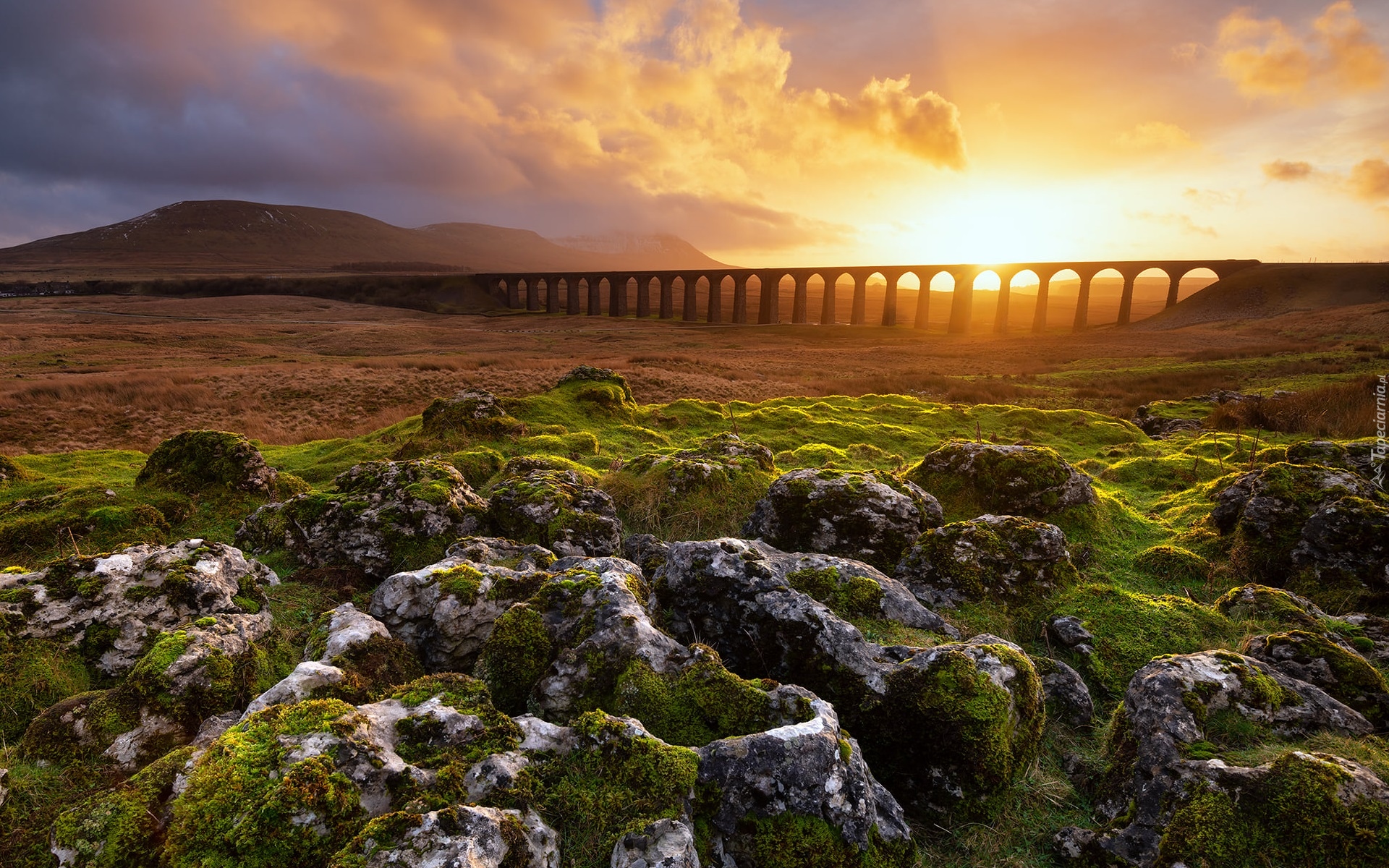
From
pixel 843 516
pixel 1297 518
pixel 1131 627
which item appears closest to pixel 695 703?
pixel 843 516

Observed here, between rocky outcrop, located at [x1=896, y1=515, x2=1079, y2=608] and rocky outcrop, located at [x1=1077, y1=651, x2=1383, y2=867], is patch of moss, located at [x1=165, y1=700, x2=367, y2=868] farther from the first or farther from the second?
rocky outcrop, located at [x1=896, y1=515, x2=1079, y2=608]

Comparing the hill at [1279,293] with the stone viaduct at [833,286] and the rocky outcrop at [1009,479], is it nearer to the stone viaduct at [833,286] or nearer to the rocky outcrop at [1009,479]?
the stone viaduct at [833,286]

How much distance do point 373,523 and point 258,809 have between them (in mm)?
5969

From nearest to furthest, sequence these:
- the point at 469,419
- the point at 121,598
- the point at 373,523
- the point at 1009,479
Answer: the point at 121,598
the point at 373,523
the point at 1009,479
the point at 469,419

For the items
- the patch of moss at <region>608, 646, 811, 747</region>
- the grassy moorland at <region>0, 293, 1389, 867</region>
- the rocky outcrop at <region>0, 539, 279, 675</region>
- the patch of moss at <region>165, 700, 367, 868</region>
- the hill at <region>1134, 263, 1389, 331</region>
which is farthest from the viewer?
the hill at <region>1134, 263, 1389, 331</region>

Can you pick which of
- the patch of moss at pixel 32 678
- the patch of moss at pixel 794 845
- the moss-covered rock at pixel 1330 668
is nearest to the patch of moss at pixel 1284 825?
the patch of moss at pixel 794 845

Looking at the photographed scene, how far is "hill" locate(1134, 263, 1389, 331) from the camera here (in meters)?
89.1

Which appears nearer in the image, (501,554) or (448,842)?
(448,842)

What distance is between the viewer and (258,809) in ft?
11.2

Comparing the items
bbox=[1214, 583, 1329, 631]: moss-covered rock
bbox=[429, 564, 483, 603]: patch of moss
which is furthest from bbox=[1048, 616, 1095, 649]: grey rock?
bbox=[429, 564, 483, 603]: patch of moss

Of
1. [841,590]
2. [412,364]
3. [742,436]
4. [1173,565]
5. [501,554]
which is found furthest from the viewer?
[412,364]

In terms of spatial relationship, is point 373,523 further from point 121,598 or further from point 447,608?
point 447,608

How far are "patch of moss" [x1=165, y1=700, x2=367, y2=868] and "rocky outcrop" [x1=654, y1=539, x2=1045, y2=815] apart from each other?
3.63 metres

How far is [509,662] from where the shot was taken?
18.0ft
